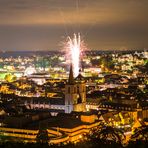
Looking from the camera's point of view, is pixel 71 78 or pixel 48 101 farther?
pixel 48 101

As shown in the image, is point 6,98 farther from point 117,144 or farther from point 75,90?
point 117,144

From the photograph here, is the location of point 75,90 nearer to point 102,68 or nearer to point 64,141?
point 64,141

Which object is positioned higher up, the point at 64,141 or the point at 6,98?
the point at 6,98

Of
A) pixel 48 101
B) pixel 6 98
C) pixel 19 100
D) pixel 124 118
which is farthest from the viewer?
pixel 6 98

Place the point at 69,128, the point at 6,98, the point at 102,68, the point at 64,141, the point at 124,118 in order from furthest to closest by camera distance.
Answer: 1. the point at 102,68
2. the point at 6,98
3. the point at 124,118
4. the point at 69,128
5. the point at 64,141

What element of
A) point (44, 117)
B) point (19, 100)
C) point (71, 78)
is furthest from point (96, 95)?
point (44, 117)

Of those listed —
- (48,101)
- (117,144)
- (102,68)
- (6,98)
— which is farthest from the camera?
(102,68)

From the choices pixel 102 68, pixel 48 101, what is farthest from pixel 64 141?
pixel 102 68

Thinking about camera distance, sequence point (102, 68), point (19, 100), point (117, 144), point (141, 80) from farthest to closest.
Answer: point (102, 68) < point (141, 80) < point (19, 100) < point (117, 144)

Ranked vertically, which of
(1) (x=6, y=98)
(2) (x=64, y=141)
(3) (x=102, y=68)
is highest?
(3) (x=102, y=68)
